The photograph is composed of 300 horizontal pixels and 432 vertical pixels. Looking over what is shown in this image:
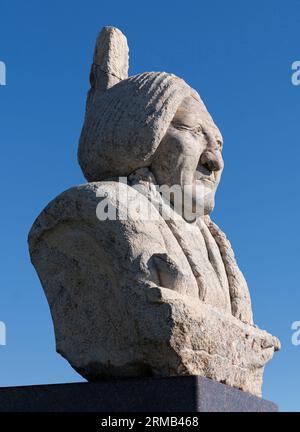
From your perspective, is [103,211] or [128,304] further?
[103,211]

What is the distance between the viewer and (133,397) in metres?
4.70

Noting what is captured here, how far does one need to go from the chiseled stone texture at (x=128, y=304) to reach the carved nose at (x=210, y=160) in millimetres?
701

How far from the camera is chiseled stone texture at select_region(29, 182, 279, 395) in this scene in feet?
15.6

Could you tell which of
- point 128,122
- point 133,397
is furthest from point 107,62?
point 133,397

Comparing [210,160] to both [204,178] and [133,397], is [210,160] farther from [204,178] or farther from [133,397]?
[133,397]

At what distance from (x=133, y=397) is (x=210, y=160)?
192cm

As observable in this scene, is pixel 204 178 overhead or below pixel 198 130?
below

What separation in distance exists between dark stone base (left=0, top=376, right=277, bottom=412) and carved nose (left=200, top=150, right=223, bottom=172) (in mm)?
1683

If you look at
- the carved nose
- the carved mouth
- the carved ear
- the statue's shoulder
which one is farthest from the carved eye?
the carved ear

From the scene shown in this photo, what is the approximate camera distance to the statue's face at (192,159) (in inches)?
219

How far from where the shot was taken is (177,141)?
5.57m

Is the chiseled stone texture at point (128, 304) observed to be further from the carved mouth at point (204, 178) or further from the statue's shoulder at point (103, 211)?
the carved mouth at point (204, 178)
